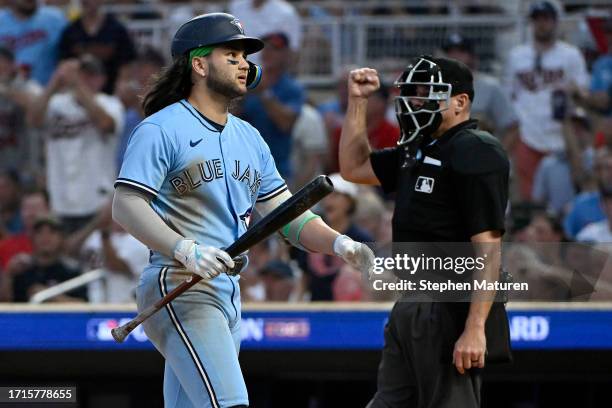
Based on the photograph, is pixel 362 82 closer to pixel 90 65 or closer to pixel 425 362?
pixel 425 362

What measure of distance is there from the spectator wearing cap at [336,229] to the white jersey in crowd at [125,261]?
97 centimetres

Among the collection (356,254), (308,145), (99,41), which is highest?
(356,254)

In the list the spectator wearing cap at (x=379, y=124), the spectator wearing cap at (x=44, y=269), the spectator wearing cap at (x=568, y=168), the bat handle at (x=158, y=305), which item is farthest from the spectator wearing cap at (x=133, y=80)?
the bat handle at (x=158, y=305)

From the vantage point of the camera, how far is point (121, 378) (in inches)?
255

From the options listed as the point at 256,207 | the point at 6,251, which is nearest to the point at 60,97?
the point at 6,251

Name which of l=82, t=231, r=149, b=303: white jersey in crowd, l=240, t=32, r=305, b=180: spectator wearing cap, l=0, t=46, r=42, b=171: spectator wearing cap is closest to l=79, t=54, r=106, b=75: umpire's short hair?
l=0, t=46, r=42, b=171: spectator wearing cap

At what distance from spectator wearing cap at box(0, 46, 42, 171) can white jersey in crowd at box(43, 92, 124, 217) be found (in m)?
0.21

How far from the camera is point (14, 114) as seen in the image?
8.52 meters

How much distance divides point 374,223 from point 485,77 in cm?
163

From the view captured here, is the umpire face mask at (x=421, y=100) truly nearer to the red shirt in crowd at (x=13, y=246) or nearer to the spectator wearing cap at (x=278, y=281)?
the spectator wearing cap at (x=278, y=281)

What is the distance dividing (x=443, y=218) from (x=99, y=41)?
499 cm

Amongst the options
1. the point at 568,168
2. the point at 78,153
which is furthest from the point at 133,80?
the point at 568,168

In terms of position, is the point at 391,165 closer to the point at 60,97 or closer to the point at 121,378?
the point at 121,378

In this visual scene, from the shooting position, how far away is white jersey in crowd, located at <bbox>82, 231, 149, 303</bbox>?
6996 millimetres
